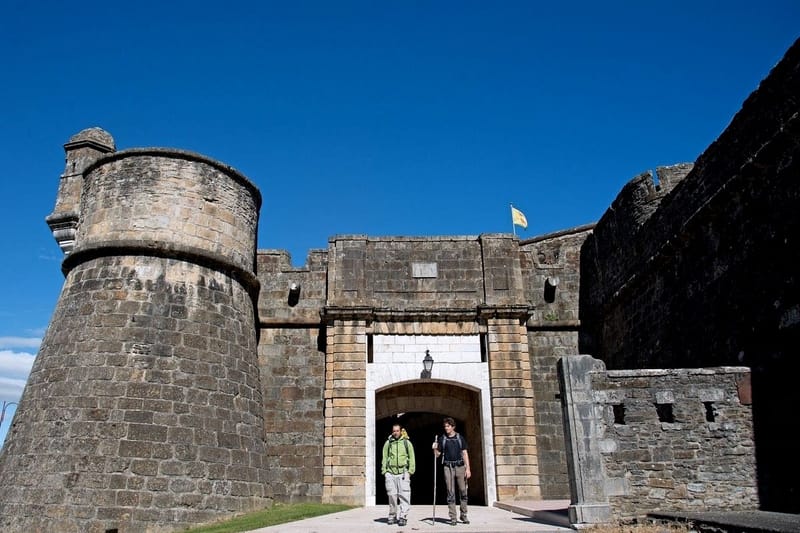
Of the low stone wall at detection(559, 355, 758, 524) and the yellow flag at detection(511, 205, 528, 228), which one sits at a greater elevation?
the yellow flag at detection(511, 205, 528, 228)

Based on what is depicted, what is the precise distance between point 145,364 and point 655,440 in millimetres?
8463

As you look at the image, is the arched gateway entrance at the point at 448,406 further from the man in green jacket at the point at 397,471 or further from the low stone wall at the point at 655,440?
the low stone wall at the point at 655,440

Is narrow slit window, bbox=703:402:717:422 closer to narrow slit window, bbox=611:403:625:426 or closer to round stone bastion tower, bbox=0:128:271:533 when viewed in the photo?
narrow slit window, bbox=611:403:625:426

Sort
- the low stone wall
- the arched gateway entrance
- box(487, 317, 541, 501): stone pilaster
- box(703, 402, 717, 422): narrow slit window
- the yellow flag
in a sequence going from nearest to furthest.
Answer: the low stone wall < box(703, 402, 717, 422): narrow slit window < box(487, 317, 541, 501): stone pilaster < the arched gateway entrance < the yellow flag

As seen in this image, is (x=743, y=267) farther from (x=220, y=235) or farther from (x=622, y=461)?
(x=220, y=235)

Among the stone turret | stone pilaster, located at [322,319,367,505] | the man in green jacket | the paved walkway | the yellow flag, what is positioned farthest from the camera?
the yellow flag

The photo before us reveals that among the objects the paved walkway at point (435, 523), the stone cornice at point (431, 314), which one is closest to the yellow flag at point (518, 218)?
the stone cornice at point (431, 314)

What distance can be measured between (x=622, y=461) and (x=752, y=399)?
194 cm

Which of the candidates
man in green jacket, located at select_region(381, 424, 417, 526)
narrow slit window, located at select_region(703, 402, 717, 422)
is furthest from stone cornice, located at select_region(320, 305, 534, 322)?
narrow slit window, located at select_region(703, 402, 717, 422)

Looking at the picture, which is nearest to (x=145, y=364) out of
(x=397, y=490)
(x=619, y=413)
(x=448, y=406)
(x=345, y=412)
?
(x=345, y=412)

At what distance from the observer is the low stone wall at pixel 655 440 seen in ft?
24.5

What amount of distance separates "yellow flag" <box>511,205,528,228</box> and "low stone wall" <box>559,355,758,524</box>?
1572 centimetres

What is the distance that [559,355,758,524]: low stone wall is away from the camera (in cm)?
746

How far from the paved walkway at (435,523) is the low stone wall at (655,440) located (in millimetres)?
693
